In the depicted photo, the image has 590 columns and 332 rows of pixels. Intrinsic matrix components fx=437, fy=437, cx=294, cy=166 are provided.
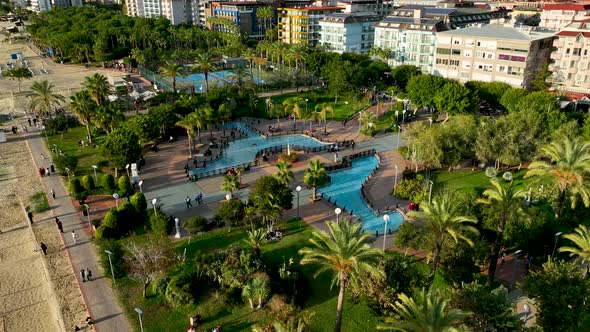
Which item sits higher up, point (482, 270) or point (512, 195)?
point (512, 195)

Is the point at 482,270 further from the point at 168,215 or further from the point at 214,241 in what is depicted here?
the point at 168,215

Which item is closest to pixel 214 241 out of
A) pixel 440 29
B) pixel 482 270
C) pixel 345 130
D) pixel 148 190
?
pixel 148 190

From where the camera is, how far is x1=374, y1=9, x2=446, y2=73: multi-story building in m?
106

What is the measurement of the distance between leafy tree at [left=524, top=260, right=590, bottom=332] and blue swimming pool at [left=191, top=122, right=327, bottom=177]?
4270 cm

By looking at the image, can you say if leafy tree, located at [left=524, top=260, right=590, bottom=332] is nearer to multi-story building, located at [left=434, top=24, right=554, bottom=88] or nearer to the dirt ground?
the dirt ground

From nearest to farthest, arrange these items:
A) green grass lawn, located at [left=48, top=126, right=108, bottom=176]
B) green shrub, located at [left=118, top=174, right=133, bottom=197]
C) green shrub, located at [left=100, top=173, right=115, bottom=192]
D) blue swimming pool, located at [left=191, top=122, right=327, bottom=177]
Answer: green shrub, located at [left=100, top=173, right=115, bottom=192], green shrub, located at [left=118, top=174, right=133, bottom=197], green grass lawn, located at [left=48, top=126, right=108, bottom=176], blue swimming pool, located at [left=191, top=122, right=327, bottom=177]

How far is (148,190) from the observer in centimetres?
5622

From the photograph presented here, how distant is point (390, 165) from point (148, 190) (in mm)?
34075

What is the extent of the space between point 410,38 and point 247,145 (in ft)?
195

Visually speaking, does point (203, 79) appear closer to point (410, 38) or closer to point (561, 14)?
point (410, 38)

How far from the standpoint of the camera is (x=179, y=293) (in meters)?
35.2

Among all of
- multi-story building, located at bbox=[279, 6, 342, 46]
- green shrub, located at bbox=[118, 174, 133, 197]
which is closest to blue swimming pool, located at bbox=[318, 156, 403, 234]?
green shrub, located at bbox=[118, 174, 133, 197]

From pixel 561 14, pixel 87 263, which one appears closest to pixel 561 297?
pixel 87 263

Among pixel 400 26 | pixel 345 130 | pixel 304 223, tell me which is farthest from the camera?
pixel 400 26
